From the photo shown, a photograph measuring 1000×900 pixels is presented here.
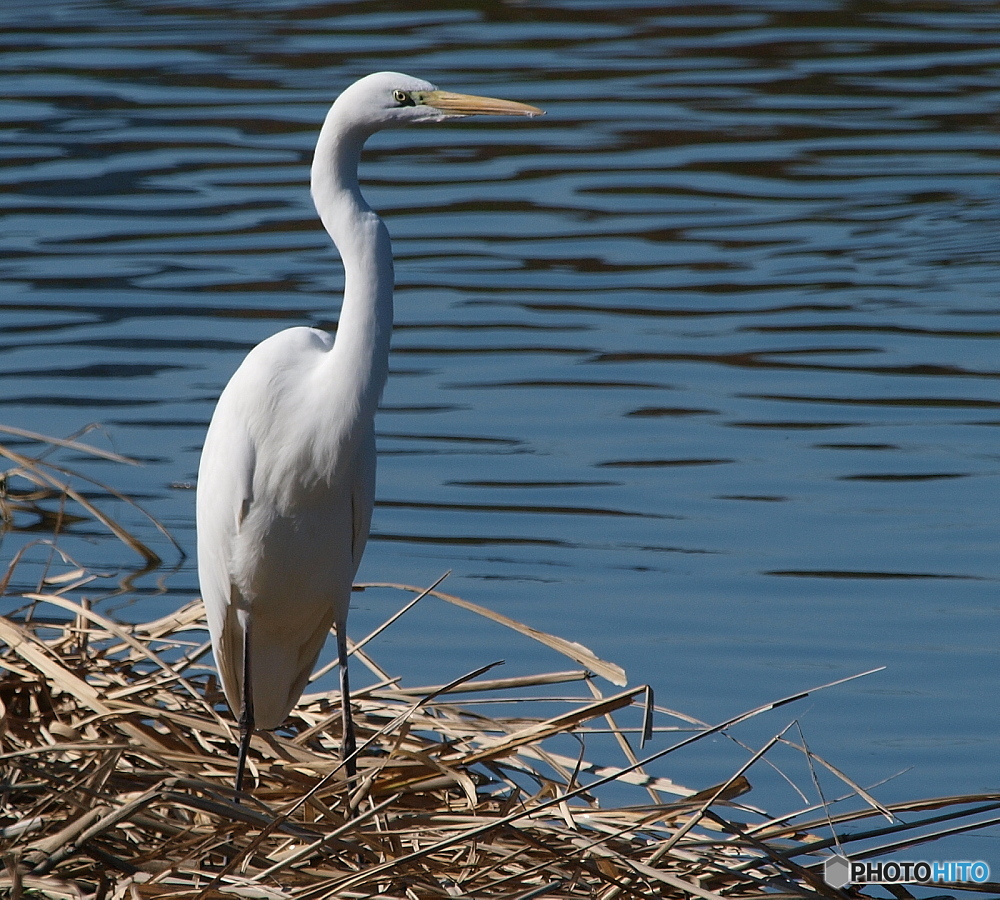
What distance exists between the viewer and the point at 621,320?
7.88 m

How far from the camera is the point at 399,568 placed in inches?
209

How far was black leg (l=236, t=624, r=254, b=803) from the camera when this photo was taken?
11.6 ft

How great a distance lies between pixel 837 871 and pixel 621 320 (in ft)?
16.3

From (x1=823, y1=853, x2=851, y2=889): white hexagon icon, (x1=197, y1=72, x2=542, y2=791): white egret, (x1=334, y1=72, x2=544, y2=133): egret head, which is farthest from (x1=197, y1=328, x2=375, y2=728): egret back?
(x1=823, y1=853, x2=851, y2=889): white hexagon icon

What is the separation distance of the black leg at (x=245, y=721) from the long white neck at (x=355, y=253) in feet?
2.32

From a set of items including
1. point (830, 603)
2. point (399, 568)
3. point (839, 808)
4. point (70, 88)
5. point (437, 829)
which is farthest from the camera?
point (70, 88)

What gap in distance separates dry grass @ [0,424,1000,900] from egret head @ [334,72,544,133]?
43.4 inches

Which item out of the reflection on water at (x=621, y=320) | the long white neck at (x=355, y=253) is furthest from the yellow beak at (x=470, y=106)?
the reflection on water at (x=621, y=320)

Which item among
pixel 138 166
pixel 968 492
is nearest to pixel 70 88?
pixel 138 166

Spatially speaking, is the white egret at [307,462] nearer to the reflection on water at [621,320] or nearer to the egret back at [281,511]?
A: the egret back at [281,511]

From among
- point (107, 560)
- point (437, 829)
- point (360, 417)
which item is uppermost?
point (360, 417)

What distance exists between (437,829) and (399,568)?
220cm

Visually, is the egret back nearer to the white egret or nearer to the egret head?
the white egret

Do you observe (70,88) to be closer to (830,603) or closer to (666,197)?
(666,197)
